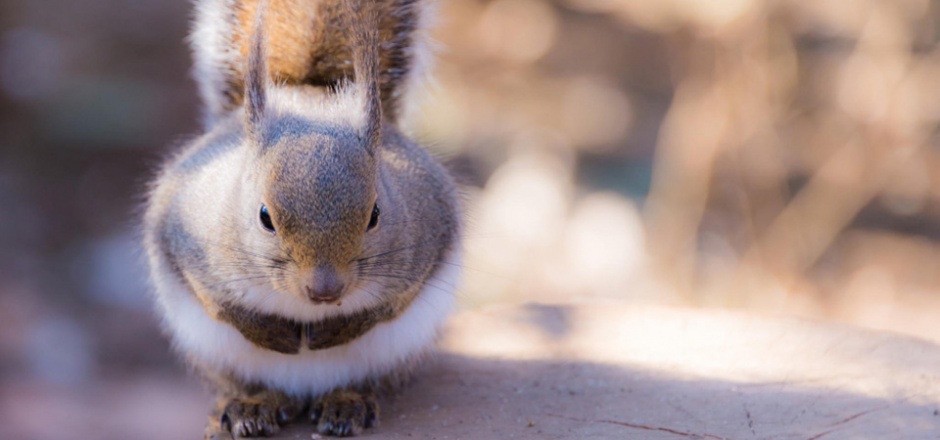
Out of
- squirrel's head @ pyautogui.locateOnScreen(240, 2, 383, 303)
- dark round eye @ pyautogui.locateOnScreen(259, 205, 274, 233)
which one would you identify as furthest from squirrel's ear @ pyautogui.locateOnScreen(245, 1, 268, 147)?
dark round eye @ pyautogui.locateOnScreen(259, 205, 274, 233)

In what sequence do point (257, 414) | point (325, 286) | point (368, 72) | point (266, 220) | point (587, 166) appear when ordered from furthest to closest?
point (587, 166)
point (257, 414)
point (368, 72)
point (266, 220)
point (325, 286)

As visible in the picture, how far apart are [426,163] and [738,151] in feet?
11.2

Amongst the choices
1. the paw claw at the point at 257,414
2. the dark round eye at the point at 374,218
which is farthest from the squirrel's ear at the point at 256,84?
the paw claw at the point at 257,414

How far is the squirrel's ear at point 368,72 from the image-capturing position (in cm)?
232

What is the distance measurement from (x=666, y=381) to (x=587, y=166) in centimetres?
422

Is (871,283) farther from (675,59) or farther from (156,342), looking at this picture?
(156,342)

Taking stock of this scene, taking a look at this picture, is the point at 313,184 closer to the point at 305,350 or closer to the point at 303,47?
the point at 305,350

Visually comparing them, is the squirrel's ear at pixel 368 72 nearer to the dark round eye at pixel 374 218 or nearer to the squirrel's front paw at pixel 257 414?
the dark round eye at pixel 374 218

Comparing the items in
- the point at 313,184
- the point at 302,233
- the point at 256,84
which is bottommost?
the point at 302,233

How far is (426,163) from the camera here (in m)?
2.83

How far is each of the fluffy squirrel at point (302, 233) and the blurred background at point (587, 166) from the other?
1.88m

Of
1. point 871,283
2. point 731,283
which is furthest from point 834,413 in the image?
point 871,283


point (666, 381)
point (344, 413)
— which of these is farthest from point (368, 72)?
point (666, 381)

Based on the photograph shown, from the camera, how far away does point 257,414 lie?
2.46 meters
